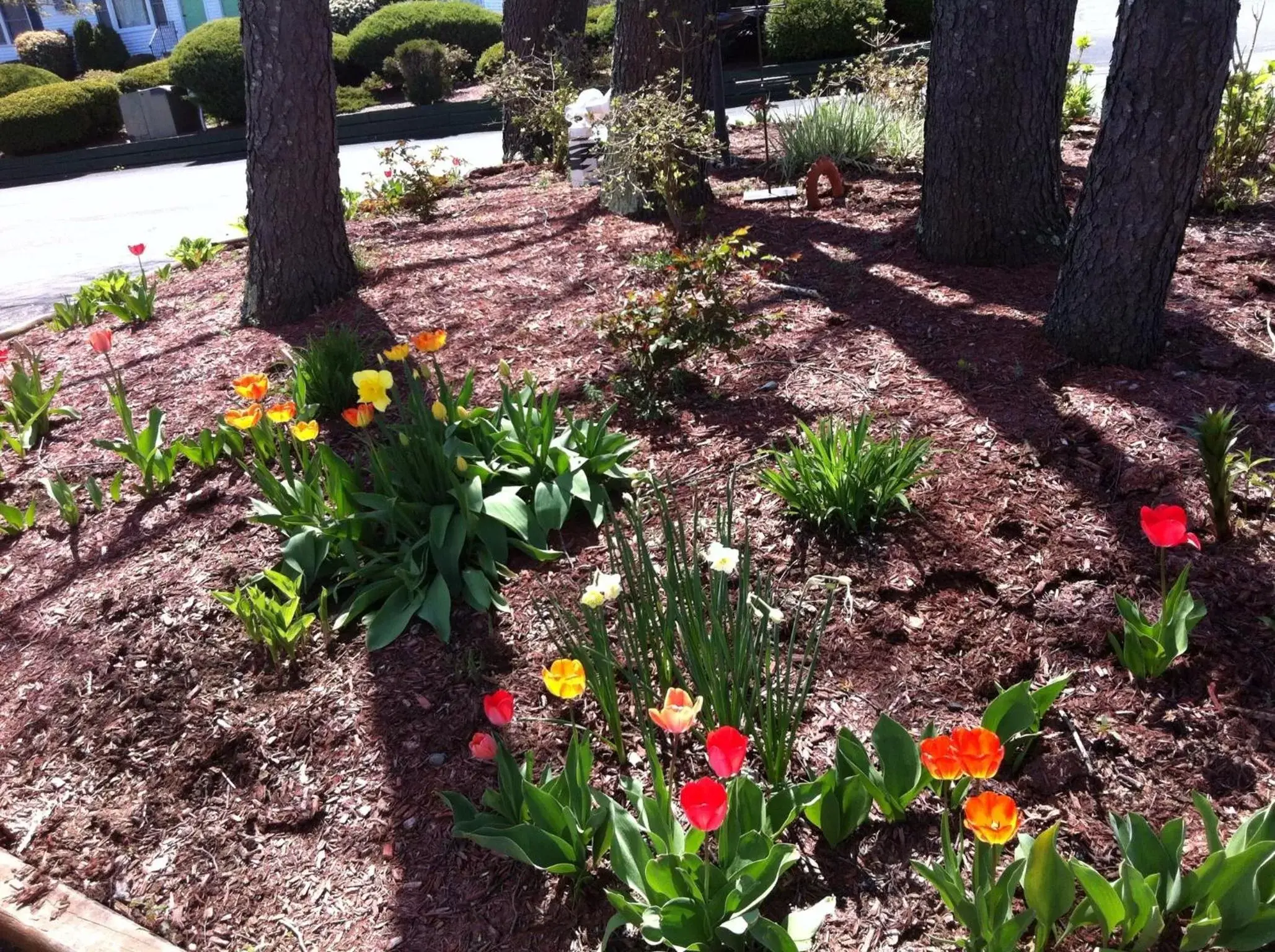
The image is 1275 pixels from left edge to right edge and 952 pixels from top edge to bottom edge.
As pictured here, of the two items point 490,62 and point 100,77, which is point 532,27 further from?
point 100,77

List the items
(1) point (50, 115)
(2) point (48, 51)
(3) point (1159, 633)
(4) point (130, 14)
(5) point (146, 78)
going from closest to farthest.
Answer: (3) point (1159, 633), (1) point (50, 115), (5) point (146, 78), (2) point (48, 51), (4) point (130, 14)

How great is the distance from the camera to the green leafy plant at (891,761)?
6.32ft

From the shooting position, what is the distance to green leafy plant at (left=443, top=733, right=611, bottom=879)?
186 centimetres

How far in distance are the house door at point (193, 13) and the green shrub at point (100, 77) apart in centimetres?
680

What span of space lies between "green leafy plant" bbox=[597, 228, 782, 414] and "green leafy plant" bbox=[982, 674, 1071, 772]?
175cm

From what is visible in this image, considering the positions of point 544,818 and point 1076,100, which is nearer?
point 544,818

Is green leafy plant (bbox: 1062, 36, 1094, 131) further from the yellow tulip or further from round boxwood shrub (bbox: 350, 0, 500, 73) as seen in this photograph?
round boxwood shrub (bbox: 350, 0, 500, 73)

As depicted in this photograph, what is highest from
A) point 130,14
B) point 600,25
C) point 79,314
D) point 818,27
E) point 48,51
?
point 130,14

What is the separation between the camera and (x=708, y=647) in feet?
6.39

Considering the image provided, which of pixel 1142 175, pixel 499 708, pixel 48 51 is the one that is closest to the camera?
pixel 499 708

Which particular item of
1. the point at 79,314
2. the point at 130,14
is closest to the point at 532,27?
the point at 79,314

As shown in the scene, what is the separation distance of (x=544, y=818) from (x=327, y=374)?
2.20 m

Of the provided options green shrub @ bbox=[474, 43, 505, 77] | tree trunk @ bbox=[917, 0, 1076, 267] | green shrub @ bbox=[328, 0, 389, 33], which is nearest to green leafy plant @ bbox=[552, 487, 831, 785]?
tree trunk @ bbox=[917, 0, 1076, 267]

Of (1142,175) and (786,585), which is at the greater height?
(1142,175)
